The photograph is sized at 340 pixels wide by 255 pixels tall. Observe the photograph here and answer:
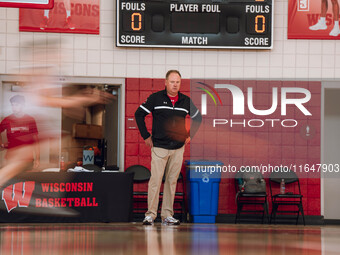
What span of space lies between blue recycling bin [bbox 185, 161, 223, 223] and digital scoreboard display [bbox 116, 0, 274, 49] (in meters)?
1.92

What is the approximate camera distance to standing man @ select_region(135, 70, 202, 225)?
724 centimetres

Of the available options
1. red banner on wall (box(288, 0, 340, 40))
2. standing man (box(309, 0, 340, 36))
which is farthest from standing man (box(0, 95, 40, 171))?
standing man (box(309, 0, 340, 36))

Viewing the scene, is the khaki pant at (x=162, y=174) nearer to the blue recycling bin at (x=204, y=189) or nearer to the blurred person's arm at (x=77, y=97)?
the blue recycling bin at (x=204, y=189)

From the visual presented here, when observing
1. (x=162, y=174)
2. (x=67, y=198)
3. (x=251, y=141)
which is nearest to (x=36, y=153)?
(x=67, y=198)

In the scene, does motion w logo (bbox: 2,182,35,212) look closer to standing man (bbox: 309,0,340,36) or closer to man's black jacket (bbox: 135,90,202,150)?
man's black jacket (bbox: 135,90,202,150)

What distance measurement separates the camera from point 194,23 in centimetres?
936

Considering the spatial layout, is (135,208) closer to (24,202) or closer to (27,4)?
(24,202)

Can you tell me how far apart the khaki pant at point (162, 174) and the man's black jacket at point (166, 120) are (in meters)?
0.09

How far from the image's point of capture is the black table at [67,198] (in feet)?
25.7

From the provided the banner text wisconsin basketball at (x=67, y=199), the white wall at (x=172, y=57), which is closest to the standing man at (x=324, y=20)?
the white wall at (x=172, y=57)

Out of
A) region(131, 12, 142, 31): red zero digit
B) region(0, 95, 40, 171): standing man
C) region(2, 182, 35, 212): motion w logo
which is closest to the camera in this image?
region(2, 182, 35, 212): motion w logo

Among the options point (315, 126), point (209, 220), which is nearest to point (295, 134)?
point (315, 126)

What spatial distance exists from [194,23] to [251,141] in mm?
2109

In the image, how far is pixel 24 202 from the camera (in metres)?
7.84
